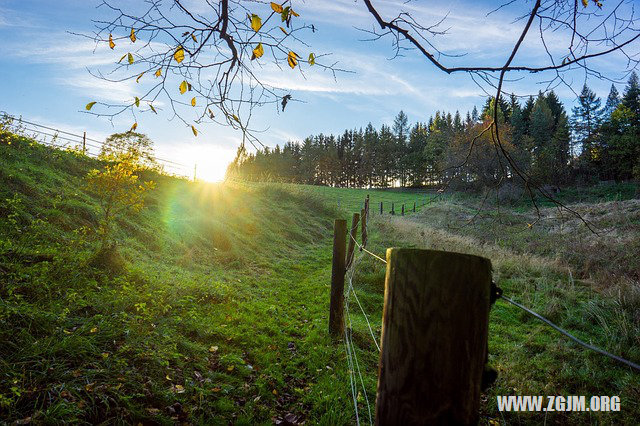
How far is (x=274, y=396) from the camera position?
3.51 m

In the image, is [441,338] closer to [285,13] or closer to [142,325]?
[285,13]

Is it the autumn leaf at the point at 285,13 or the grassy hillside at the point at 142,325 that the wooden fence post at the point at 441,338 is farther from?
Answer: the grassy hillside at the point at 142,325

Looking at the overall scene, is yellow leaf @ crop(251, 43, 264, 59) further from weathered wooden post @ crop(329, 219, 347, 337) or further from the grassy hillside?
the grassy hillside

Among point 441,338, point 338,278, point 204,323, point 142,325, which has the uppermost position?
point 441,338

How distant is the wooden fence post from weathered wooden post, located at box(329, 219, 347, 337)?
3526 mm

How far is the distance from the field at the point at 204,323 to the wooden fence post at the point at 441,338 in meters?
1.87

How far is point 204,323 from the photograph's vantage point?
15.7 feet

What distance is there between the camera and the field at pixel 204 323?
10.0 ft

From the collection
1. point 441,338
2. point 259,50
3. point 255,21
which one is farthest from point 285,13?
point 441,338

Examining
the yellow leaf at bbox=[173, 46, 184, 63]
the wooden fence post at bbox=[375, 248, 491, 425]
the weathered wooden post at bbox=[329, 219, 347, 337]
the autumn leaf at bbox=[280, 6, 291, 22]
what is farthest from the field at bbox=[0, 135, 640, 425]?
the yellow leaf at bbox=[173, 46, 184, 63]

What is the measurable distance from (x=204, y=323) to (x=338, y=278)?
2136mm

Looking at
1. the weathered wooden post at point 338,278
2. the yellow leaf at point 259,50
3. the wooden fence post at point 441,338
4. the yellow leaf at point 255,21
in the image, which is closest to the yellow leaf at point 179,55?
the yellow leaf at point 259,50

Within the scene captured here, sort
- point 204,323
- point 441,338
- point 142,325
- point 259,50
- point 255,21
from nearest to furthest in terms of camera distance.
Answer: point 441,338 < point 255,21 < point 259,50 < point 142,325 < point 204,323

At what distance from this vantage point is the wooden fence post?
1.14m
